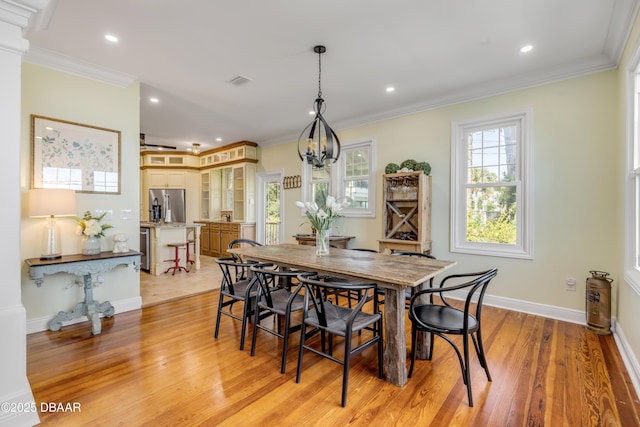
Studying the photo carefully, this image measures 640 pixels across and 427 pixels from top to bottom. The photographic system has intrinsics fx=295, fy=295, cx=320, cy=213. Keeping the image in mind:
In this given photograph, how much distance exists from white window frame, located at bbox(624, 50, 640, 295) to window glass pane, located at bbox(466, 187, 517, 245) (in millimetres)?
1116

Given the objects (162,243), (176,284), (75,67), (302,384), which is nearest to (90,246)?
(176,284)

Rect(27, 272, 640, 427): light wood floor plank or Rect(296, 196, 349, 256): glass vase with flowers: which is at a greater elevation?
Rect(296, 196, 349, 256): glass vase with flowers

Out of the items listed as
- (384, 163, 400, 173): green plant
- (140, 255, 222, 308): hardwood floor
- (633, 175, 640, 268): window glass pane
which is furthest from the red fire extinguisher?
(140, 255, 222, 308): hardwood floor

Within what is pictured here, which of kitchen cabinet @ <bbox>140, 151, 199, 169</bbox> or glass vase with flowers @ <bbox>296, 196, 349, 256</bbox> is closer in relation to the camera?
glass vase with flowers @ <bbox>296, 196, 349, 256</bbox>

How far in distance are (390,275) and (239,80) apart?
9.91ft

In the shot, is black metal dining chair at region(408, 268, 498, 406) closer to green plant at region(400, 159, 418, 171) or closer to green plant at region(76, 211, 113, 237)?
green plant at region(400, 159, 418, 171)

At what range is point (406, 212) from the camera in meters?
4.44

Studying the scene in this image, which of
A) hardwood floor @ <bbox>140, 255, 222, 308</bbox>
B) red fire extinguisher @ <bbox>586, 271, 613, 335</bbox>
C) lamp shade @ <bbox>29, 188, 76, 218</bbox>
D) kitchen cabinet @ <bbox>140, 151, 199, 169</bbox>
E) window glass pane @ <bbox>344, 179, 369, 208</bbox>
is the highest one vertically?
kitchen cabinet @ <bbox>140, 151, 199, 169</bbox>

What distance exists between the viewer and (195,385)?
2.09 meters

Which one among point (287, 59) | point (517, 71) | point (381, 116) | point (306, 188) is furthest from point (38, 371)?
point (517, 71)

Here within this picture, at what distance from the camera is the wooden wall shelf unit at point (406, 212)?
4.06 meters

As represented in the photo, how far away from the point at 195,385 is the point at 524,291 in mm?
3689

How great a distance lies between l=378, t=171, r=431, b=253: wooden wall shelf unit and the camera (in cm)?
406

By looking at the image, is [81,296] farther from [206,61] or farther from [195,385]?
[206,61]
